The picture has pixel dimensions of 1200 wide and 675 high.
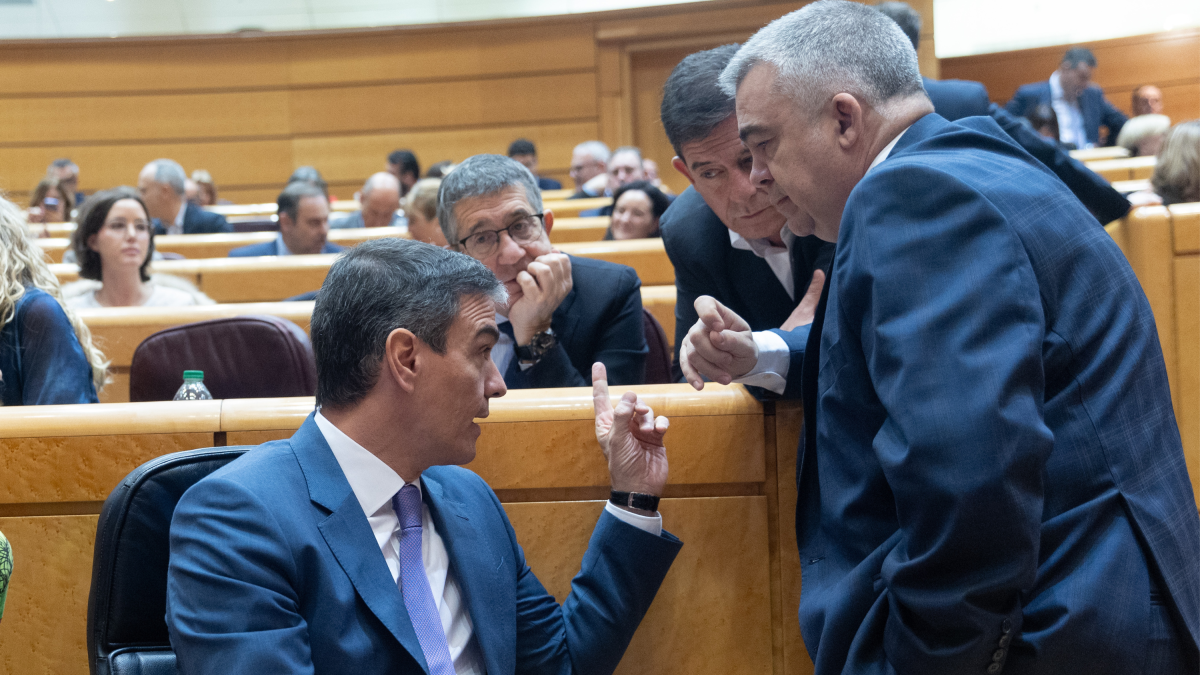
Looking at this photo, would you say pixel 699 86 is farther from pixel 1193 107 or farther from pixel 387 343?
pixel 1193 107

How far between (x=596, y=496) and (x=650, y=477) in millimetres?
113

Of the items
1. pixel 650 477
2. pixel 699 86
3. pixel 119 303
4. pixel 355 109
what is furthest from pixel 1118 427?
pixel 355 109

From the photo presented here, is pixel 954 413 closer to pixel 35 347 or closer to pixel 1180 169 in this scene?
pixel 35 347

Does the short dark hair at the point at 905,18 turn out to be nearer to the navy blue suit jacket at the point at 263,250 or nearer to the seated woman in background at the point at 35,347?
the seated woman in background at the point at 35,347

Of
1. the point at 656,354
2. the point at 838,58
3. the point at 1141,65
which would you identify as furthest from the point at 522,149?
the point at 838,58

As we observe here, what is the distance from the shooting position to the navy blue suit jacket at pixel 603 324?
2068 millimetres

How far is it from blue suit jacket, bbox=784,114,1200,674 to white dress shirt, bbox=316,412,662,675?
464mm

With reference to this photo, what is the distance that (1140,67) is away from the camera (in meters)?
9.16

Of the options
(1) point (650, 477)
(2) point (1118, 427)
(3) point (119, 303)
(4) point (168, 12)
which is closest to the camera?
(2) point (1118, 427)

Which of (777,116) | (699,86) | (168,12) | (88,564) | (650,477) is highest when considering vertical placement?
(168,12)

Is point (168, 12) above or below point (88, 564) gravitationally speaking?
above

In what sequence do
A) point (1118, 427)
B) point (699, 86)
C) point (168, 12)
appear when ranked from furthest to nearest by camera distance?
point (168, 12) < point (699, 86) < point (1118, 427)

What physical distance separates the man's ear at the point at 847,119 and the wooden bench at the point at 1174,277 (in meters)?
1.40

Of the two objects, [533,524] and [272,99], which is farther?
[272,99]
